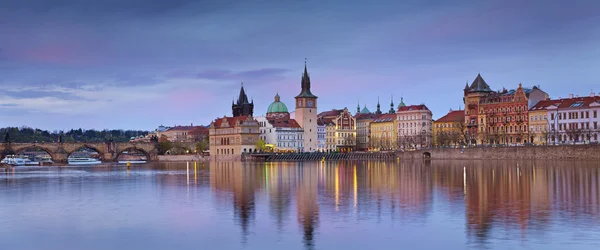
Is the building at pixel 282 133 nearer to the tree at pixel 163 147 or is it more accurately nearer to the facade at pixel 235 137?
the facade at pixel 235 137

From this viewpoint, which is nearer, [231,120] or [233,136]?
[233,136]

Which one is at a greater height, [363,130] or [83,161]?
[363,130]

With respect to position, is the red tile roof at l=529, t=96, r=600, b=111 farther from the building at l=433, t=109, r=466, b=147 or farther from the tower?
the tower

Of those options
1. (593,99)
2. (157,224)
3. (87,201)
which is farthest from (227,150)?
(157,224)

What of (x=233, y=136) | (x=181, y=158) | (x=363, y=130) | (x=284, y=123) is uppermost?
(x=284, y=123)

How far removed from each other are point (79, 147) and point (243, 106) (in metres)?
42.6

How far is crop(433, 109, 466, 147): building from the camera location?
14200cm

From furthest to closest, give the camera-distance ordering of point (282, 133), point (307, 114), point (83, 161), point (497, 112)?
point (83, 161) → point (307, 114) → point (282, 133) → point (497, 112)

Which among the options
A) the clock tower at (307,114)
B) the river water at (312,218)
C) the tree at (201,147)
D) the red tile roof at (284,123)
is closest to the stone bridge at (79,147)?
the tree at (201,147)

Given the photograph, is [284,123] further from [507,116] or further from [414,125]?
[507,116]

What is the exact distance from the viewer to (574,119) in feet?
392

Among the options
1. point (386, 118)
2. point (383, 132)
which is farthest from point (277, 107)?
point (383, 132)

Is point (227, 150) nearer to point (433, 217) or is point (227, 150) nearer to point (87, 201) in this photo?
point (87, 201)

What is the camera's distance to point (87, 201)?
39.6 meters
